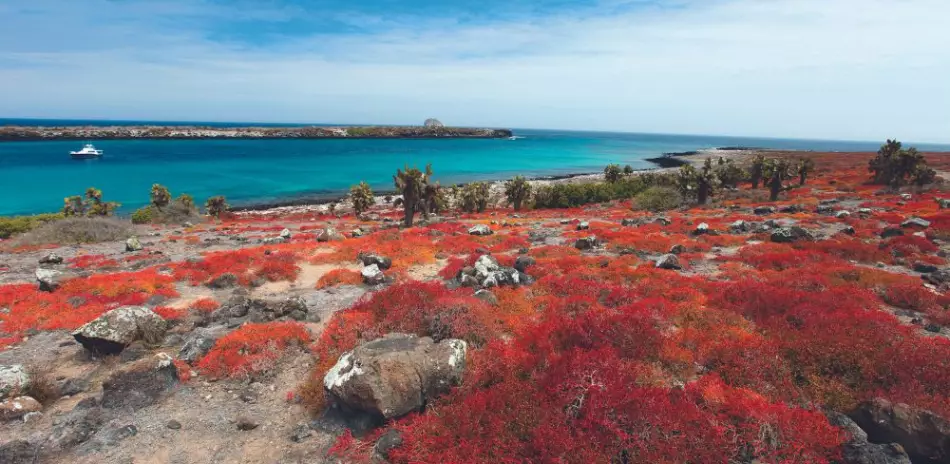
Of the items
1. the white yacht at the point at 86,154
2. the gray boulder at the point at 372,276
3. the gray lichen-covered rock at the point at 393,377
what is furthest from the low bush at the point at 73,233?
the white yacht at the point at 86,154

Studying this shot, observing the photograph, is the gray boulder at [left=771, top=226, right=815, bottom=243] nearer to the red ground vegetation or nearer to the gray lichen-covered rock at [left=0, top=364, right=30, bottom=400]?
the red ground vegetation

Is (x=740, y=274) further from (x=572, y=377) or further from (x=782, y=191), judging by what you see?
(x=782, y=191)

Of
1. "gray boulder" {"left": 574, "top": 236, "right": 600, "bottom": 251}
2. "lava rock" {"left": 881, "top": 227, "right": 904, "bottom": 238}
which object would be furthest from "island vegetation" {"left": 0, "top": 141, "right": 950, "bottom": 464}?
"lava rock" {"left": 881, "top": 227, "right": 904, "bottom": 238}

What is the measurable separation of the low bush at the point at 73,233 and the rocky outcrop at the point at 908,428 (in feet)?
160

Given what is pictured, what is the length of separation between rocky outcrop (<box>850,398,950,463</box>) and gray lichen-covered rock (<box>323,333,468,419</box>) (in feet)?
28.1

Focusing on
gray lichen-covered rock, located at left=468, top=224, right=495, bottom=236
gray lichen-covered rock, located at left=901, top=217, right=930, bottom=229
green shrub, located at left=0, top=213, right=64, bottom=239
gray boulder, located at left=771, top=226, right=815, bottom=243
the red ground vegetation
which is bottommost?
green shrub, located at left=0, top=213, right=64, bottom=239

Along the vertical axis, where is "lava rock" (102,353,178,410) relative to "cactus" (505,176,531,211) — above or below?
below

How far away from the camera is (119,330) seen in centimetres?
1309

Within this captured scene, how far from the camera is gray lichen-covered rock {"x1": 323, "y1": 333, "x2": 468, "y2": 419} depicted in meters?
9.27

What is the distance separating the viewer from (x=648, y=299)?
611 inches

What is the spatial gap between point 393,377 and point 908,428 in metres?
10.2

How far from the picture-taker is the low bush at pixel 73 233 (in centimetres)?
3512

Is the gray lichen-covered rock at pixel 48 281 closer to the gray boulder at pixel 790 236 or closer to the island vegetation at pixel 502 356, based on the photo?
the island vegetation at pixel 502 356

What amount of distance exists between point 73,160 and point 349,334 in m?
167
